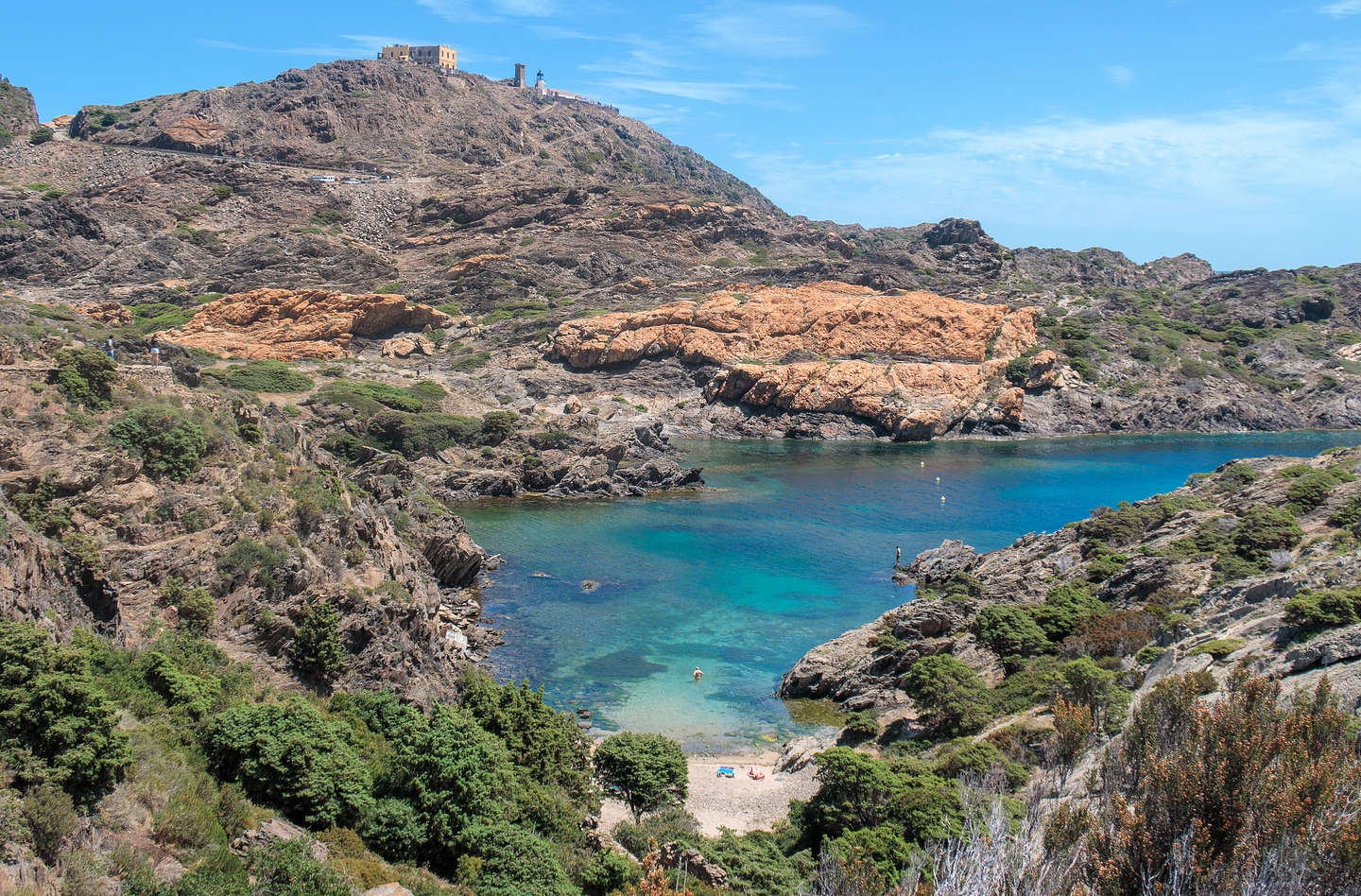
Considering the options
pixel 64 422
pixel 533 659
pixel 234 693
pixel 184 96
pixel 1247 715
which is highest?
pixel 184 96

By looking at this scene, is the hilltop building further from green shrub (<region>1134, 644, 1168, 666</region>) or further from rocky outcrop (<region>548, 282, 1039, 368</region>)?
green shrub (<region>1134, 644, 1168, 666</region>)

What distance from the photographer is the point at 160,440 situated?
23078 millimetres

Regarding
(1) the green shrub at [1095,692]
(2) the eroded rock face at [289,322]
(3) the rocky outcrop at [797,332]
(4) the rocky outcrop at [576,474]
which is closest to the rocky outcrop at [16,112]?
(2) the eroded rock face at [289,322]

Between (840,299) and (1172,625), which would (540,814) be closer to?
(1172,625)

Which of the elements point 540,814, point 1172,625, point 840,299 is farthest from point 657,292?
point 540,814

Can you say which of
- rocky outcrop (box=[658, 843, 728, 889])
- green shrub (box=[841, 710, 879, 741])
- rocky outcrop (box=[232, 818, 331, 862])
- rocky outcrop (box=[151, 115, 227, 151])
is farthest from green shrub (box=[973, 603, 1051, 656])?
rocky outcrop (box=[151, 115, 227, 151])

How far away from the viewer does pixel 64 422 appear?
73.0 ft

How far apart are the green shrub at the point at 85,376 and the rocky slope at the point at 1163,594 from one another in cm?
2418

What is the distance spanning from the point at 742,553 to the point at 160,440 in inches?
1384

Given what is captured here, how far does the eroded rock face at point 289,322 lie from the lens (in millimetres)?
92812

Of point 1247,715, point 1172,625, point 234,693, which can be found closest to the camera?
point 1247,715

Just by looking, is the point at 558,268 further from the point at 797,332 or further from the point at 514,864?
the point at 514,864

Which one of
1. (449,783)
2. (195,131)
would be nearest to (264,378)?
(449,783)

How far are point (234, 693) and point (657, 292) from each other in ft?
342
